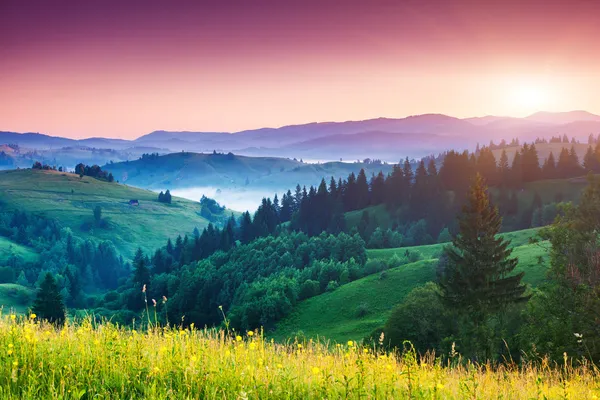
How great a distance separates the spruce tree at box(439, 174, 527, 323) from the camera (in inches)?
1802

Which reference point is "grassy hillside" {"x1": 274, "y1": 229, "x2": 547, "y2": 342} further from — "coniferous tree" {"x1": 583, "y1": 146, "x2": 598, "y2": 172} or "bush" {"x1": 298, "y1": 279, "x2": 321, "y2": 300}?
"coniferous tree" {"x1": 583, "y1": 146, "x2": 598, "y2": 172}

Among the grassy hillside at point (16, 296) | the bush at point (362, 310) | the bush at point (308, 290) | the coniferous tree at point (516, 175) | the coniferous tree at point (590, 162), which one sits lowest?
the grassy hillside at point (16, 296)

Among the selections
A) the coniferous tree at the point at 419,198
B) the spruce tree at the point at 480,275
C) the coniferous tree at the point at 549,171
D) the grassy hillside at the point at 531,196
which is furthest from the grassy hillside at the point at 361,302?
the coniferous tree at the point at 549,171

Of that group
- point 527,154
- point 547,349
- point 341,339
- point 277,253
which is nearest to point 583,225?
point 547,349

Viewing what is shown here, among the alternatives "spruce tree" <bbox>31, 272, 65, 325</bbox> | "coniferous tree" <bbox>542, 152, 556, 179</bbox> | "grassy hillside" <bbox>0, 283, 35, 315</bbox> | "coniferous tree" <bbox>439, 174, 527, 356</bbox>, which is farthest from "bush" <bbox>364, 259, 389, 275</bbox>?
"grassy hillside" <bbox>0, 283, 35, 315</bbox>

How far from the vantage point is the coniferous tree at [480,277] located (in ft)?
150

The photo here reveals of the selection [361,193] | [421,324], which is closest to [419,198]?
[361,193]

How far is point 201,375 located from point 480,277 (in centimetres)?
4443

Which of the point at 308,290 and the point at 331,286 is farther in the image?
the point at 308,290

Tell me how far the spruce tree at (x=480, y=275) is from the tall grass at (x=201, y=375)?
130ft

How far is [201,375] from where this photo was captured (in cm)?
675

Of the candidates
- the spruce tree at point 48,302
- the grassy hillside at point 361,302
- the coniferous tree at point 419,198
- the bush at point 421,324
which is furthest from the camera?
the coniferous tree at point 419,198

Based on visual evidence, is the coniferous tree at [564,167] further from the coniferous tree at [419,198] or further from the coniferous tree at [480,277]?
the coniferous tree at [480,277]

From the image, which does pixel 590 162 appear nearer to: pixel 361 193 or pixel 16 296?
pixel 361 193
